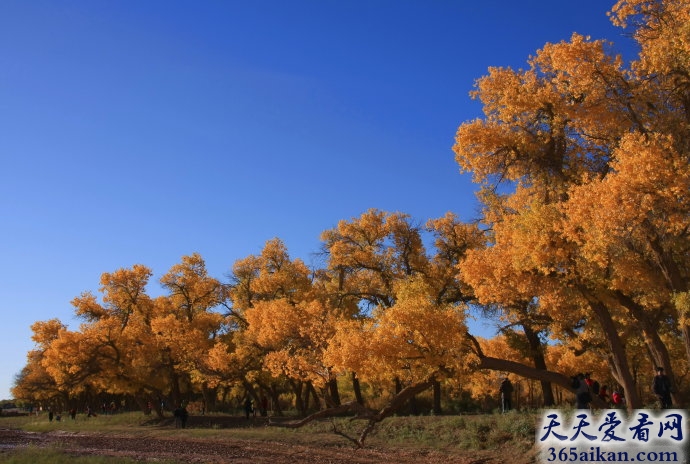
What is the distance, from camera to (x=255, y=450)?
24.9 m

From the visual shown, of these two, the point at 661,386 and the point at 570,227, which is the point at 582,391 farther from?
the point at 570,227

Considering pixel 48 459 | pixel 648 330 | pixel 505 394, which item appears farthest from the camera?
pixel 505 394

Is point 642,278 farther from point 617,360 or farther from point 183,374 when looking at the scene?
point 183,374

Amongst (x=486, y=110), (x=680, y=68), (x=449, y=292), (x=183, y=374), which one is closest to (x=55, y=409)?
(x=183, y=374)

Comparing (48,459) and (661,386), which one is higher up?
(661,386)

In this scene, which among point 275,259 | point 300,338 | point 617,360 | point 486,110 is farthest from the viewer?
point 275,259

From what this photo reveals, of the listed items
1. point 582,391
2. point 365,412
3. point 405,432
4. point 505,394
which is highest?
point 582,391

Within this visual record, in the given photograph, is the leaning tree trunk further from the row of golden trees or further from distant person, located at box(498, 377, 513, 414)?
distant person, located at box(498, 377, 513, 414)

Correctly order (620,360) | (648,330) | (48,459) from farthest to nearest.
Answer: (48,459) < (648,330) < (620,360)

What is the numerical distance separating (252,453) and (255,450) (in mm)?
1117

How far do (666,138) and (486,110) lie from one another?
244 inches

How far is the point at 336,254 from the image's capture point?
36.3 meters

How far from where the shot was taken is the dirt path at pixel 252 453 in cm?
2112

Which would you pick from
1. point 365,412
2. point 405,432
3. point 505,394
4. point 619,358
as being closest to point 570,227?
point 619,358
